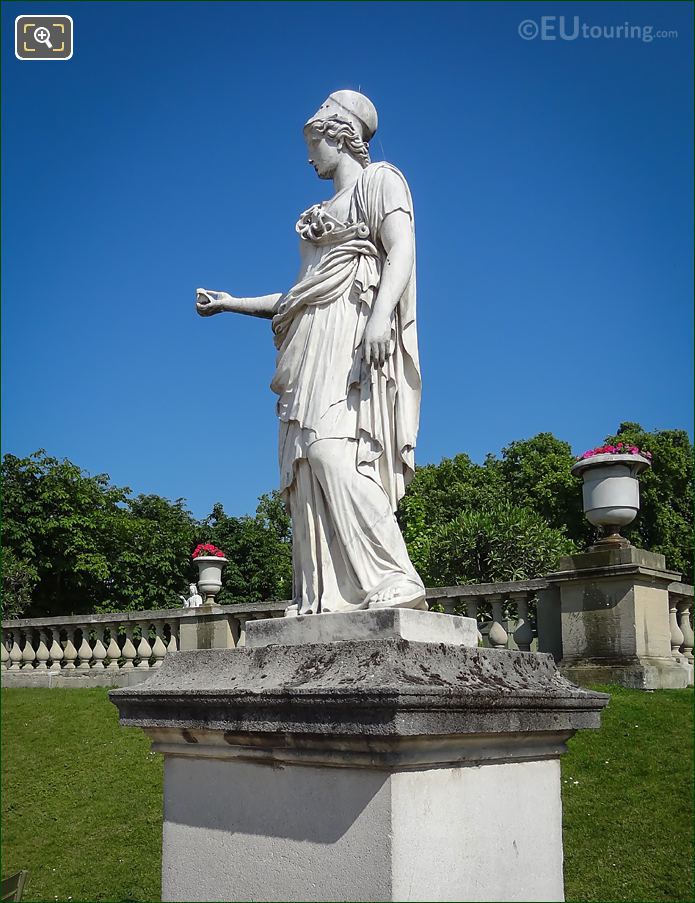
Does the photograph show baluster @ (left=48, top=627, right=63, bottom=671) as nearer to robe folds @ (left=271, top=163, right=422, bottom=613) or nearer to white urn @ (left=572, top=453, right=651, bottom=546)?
white urn @ (left=572, top=453, right=651, bottom=546)

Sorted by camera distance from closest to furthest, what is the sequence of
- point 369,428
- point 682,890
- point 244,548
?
point 369,428 < point 682,890 < point 244,548

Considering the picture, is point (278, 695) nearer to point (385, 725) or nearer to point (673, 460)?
point (385, 725)

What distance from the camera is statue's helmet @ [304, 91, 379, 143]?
14.4 ft

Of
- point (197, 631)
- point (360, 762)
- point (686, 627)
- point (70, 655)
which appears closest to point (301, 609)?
point (360, 762)

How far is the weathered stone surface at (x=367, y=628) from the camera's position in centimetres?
343

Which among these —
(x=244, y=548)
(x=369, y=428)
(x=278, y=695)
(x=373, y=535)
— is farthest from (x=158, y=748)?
(x=244, y=548)

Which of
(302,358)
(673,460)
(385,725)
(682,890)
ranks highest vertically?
(673,460)

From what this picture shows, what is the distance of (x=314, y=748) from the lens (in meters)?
3.28

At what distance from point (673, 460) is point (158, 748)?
104ft

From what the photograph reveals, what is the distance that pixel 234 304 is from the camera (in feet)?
15.1

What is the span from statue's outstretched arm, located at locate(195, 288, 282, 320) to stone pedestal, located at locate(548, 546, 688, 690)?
5.03 m

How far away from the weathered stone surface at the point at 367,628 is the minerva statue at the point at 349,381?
113 mm

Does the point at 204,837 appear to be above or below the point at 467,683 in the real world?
below

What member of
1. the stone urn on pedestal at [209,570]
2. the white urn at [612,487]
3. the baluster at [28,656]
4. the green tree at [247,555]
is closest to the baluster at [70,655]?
the baluster at [28,656]
